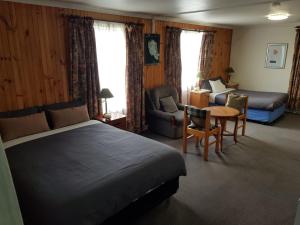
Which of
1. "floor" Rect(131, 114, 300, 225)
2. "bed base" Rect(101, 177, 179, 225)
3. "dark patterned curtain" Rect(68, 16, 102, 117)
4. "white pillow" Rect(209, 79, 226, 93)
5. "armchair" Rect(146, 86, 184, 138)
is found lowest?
"floor" Rect(131, 114, 300, 225)

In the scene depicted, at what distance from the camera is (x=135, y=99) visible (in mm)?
4285

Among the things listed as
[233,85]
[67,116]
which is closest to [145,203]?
[67,116]

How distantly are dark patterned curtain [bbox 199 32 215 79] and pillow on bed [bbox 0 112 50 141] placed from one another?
4099mm

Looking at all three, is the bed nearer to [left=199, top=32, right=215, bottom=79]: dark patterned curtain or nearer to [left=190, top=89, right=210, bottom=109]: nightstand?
[left=190, top=89, right=210, bottom=109]: nightstand

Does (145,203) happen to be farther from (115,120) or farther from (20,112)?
(20,112)

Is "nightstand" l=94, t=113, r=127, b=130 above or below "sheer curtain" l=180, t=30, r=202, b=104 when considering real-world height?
below

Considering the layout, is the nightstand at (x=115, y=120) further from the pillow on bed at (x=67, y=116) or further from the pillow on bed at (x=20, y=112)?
the pillow on bed at (x=20, y=112)

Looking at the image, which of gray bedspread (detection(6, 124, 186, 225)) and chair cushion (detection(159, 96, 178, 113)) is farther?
chair cushion (detection(159, 96, 178, 113))

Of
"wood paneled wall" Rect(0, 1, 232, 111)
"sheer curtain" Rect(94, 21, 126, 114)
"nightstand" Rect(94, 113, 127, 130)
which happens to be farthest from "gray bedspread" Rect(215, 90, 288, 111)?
"wood paneled wall" Rect(0, 1, 232, 111)

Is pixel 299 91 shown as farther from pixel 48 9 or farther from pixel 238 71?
pixel 48 9

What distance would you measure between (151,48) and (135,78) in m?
0.74

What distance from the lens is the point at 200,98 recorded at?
5.31m

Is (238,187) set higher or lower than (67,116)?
lower

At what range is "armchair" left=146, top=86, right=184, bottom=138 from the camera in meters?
4.16
